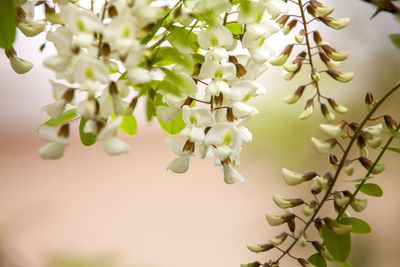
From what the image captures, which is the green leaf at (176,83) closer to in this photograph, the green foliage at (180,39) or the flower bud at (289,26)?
the green foliage at (180,39)

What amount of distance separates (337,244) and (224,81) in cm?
17

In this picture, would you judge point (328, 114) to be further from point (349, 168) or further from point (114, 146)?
point (114, 146)

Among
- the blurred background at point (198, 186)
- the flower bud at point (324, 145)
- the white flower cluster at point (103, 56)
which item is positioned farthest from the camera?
the blurred background at point (198, 186)

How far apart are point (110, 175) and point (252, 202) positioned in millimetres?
675

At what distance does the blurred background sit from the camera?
139 cm

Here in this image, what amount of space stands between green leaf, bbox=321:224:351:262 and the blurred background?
0.88 meters

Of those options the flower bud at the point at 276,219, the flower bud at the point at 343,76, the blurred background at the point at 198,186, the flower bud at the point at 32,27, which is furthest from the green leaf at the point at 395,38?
the blurred background at the point at 198,186

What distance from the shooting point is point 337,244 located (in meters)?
0.38

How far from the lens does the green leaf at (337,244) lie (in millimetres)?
373

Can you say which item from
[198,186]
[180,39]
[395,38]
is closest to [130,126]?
[180,39]

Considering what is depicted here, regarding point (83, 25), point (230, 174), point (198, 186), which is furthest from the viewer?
point (198, 186)

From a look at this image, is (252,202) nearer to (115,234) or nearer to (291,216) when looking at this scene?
(115,234)

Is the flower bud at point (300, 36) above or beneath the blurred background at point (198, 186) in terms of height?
above

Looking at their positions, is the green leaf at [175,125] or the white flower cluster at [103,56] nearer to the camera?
the white flower cluster at [103,56]
